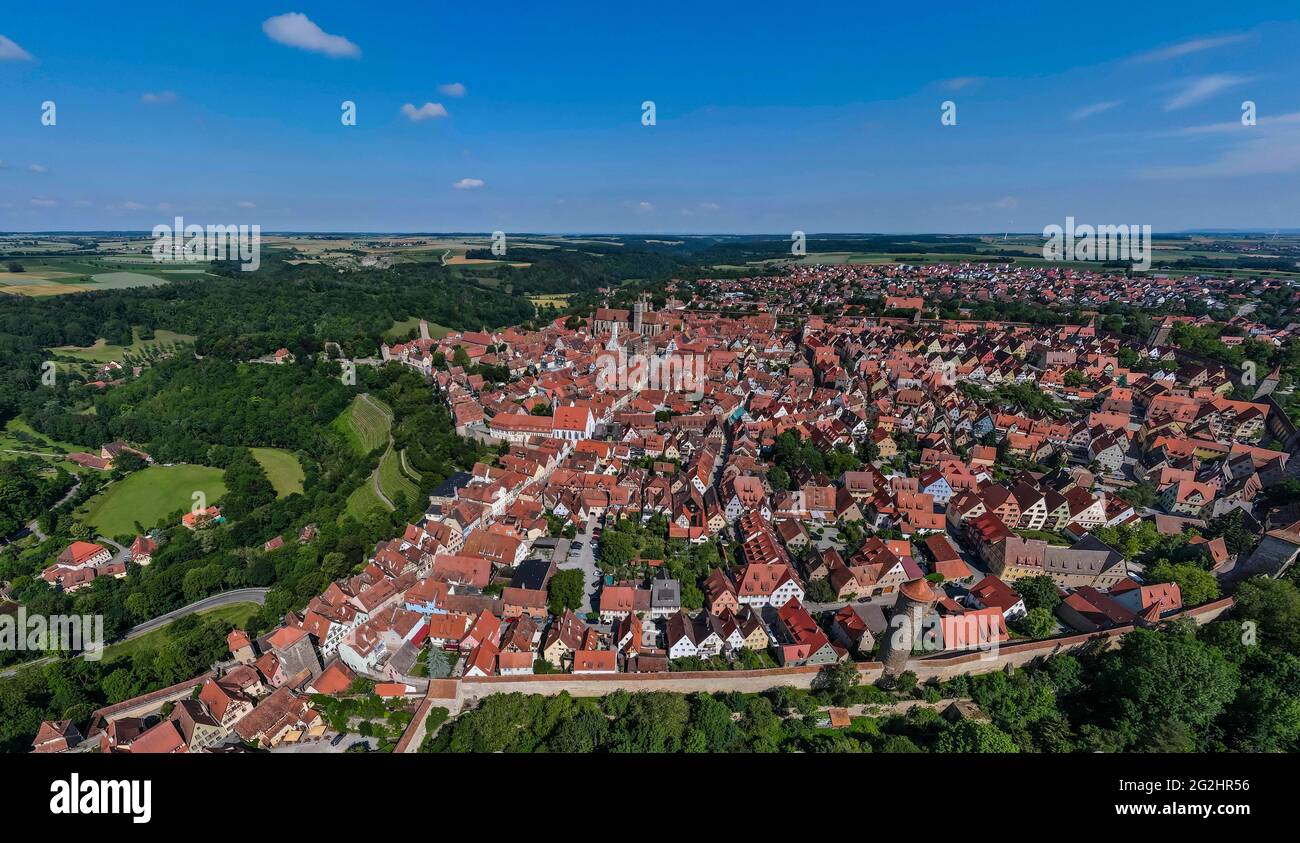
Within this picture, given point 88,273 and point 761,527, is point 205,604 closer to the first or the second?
point 761,527

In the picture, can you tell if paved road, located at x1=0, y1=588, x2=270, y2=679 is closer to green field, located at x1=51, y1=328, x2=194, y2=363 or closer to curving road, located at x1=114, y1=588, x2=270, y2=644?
curving road, located at x1=114, y1=588, x2=270, y2=644

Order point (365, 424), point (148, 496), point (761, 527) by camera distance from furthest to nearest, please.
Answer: point (365, 424)
point (148, 496)
point (761, 527)

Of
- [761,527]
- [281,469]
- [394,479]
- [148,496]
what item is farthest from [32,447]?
[761,527]

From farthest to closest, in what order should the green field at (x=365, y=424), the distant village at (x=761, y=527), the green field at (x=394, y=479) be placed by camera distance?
1. the green field at (x=365, y=424)
2. the green field at (x=394, y=479)
3. the distant village at (x=761, y=527)

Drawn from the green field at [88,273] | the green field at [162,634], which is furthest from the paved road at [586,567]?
the green field at [88,273]

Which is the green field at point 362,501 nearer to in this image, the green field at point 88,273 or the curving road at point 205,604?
the curving road at point 205,604

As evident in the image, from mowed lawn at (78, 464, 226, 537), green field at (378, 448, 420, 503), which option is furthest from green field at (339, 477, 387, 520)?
mowed lawn at (78, 464, 226, 537)
